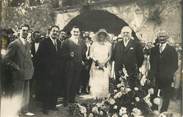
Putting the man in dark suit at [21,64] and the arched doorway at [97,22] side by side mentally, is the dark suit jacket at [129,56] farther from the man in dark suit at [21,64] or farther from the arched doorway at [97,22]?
the man in dark suit at [21,64]

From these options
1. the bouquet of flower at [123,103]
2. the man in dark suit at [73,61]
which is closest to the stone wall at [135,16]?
the man in dark suit at [73,61]

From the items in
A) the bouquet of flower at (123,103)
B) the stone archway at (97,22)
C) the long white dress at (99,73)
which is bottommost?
the bouquet of flower at (123,103)

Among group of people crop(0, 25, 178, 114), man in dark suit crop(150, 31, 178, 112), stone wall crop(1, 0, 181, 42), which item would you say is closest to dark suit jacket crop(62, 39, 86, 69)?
group of people crop(0, 25, 178, 114)

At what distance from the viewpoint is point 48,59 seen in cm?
235

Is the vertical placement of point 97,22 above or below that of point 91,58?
above

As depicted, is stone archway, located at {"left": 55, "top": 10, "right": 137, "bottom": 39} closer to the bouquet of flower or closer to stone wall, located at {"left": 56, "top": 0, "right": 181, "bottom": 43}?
stone wall, located at {"left": 56, "top": 0, "right": 181, "bottom": 43}

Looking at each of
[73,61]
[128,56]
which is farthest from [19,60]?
[128,56]

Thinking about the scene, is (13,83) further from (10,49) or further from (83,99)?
(83,99)

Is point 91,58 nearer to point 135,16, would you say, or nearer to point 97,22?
point 97,22

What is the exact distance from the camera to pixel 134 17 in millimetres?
2254

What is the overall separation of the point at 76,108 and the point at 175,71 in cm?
58

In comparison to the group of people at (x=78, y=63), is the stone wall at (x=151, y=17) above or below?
above

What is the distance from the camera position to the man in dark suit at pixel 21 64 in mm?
2363

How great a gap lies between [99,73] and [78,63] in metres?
0.13
